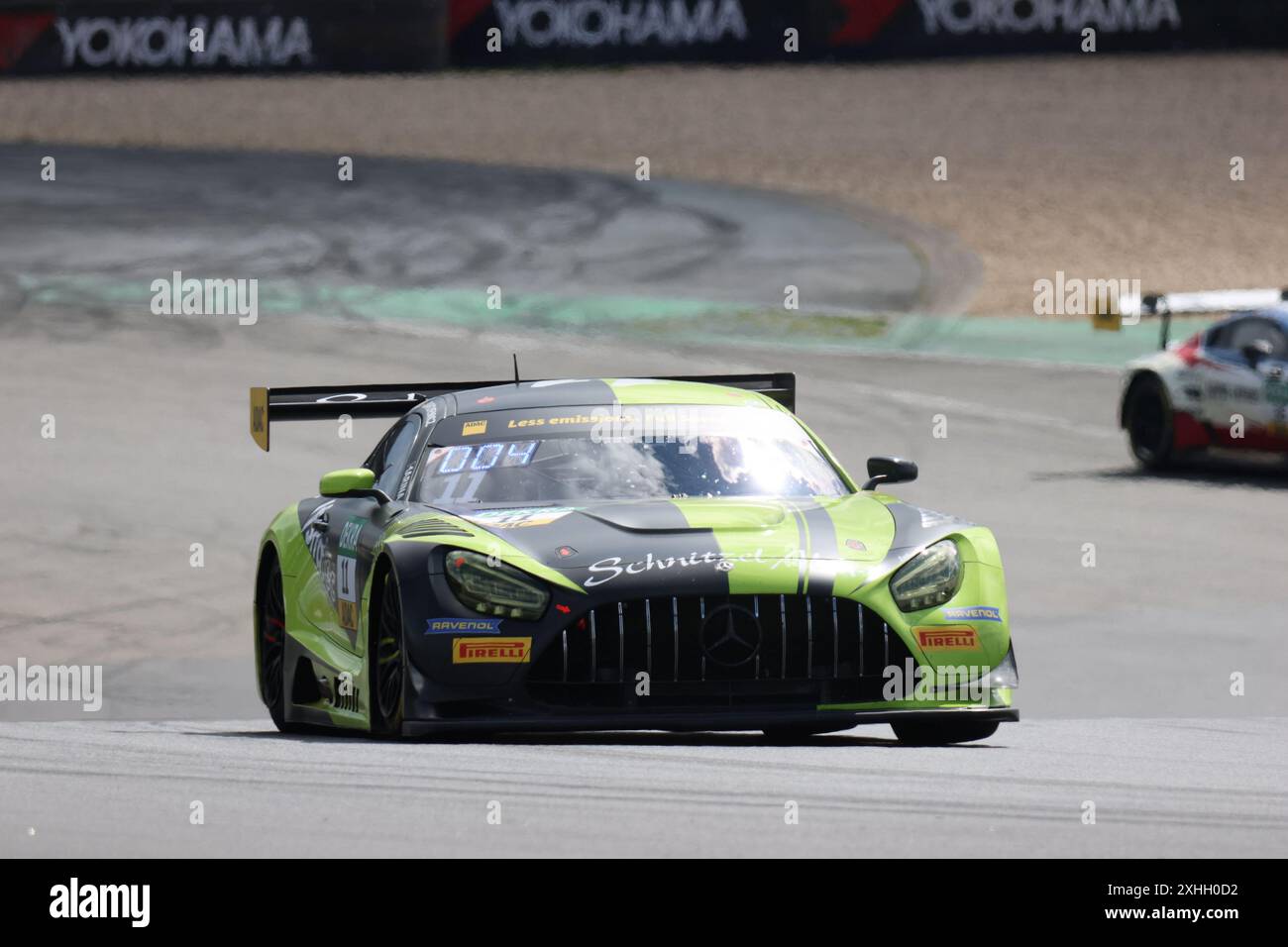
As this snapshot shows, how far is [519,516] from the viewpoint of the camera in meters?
7.97

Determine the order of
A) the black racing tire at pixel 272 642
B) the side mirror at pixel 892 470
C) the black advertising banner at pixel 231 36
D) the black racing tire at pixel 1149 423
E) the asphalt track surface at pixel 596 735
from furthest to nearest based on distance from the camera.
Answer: the black advertising banner at pixel 231 36, the black racing tire at pixel 1149 423, the black racing tire at pixel 272 642, the side mirror at pixel 892 470, the asphalt track surface at pixel 596 735

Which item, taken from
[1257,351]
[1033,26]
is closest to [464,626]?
[1257,351]

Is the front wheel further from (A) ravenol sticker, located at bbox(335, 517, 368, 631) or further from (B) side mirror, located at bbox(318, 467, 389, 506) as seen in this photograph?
(B) side mirror, located at bbox(318, 467, 389, 506)

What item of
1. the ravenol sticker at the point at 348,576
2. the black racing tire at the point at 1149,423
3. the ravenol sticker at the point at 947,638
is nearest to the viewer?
the ravenol sticker at the point at 947,638

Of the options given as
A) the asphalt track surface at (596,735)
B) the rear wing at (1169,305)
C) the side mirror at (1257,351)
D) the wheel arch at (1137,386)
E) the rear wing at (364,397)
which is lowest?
the asphalt track surface at (596,735)

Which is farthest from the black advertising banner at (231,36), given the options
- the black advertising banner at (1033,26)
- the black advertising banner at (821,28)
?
the black advertising banner at (1033,26)

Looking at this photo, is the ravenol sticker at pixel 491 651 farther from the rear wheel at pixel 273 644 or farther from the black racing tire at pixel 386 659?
the rear wheel at pixel 273 644

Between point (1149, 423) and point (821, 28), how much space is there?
21.1 meters

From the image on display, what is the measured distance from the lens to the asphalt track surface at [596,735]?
5.84m

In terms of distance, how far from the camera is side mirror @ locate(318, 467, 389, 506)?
8.40 meters

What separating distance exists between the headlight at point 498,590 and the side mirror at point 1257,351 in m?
11.2
